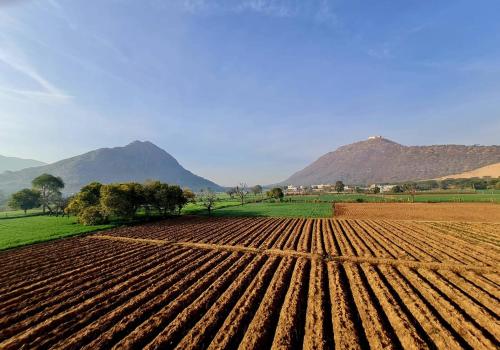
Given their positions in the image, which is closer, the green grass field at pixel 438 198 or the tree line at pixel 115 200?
the tree line at pixel 115 200

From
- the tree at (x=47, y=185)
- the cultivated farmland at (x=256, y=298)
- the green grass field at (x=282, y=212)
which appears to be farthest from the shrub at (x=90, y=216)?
the tree at (x=47, y=185)

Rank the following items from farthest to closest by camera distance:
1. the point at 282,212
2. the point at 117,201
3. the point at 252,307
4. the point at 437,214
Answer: the point at 282,212, the point at 437,214, the point at 117,201, the point at 252,307

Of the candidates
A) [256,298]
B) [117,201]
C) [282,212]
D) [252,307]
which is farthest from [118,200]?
[252,307]

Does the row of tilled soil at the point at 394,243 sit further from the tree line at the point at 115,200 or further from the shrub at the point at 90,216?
the shrub at the point at 90,216

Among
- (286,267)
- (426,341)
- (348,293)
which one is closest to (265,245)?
(286,267)

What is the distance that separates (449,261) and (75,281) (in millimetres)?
23502

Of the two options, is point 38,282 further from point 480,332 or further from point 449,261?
point 449,261

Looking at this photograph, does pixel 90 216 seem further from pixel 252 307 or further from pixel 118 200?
pixel 252 307

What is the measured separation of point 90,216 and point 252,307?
3777 cm

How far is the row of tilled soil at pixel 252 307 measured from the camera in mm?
8211

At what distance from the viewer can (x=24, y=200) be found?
70.4 m

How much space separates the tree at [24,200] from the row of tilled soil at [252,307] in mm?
72395

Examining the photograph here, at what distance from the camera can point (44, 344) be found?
8.36 metres

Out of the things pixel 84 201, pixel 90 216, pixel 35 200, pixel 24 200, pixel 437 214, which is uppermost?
pixel 24 200
